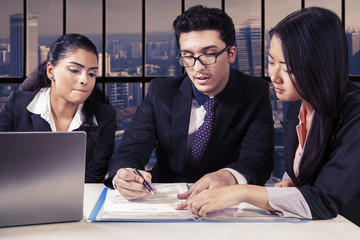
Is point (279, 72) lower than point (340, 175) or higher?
higher

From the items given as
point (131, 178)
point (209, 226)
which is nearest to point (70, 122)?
point (131, 178)

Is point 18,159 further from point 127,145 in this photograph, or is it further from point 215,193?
point 127,145

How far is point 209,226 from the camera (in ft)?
3.62

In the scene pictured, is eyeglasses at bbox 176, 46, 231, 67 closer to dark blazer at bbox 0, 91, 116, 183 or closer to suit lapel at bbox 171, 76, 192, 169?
suit lapel at bbox 171, 76, 192, 169

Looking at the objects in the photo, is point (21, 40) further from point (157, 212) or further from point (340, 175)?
point (340, 175)

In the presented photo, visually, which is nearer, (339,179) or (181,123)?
(339,179)

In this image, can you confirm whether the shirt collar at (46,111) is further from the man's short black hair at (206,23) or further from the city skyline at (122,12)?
the city skyline at (122,12)

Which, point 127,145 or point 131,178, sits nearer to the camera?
point 131,178

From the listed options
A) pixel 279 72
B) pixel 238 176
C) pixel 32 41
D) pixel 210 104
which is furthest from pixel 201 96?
pixel 32 41

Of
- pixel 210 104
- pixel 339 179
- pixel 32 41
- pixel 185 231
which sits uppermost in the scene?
pixel 32 41

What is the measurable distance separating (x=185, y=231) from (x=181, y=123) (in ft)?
3.32

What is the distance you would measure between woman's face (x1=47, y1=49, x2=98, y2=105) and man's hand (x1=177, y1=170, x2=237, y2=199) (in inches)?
40.2

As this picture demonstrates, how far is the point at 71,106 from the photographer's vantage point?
2.26m

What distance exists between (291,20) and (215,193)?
678mm
